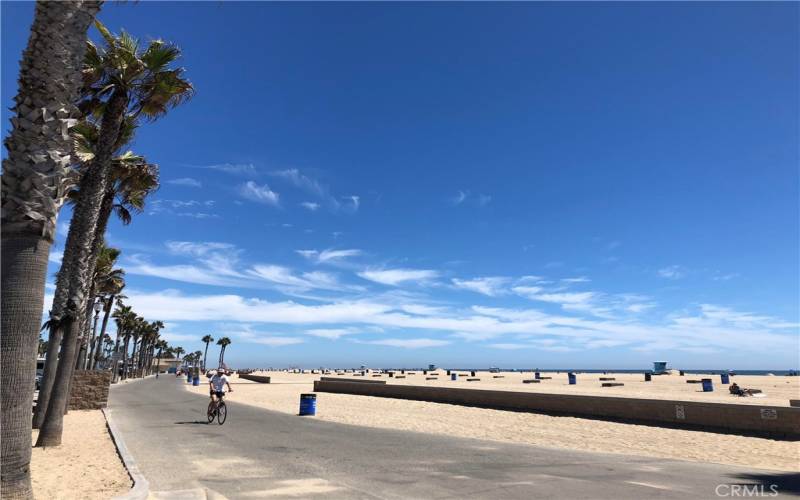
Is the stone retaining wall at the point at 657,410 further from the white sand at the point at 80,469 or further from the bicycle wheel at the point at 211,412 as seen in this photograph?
the white sand at the point at 80,469

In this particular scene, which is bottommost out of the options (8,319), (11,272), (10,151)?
(8,319)

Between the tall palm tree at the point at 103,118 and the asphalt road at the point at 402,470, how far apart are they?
3.56 metres

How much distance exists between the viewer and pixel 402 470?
9.64 metres

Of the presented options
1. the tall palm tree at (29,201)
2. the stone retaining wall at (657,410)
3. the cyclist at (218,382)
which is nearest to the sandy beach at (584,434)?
the stone retaining wall at (657,410)

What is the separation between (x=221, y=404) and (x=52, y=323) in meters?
6.17

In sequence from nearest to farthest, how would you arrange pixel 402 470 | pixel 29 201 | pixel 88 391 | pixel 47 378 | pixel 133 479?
1. pixel 29 201
2. pixel 133 479
3. pixel 402 470
4. pixel 47 378
5. pixel 88 391

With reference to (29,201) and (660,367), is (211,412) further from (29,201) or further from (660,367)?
(660,367)

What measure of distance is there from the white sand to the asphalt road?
0.58m

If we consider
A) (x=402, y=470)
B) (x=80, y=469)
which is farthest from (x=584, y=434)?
(x=80, y=469)

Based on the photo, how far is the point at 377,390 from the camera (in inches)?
1347

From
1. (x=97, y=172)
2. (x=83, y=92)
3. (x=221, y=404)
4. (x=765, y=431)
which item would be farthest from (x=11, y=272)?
(x=765, y=431)

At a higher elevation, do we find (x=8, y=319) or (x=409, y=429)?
(x=8, y=319)

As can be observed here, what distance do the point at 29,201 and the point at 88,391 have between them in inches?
767

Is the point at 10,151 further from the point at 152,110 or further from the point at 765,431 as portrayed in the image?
the point at 765,431
